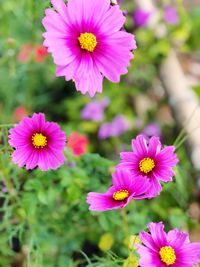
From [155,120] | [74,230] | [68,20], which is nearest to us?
[68,20]

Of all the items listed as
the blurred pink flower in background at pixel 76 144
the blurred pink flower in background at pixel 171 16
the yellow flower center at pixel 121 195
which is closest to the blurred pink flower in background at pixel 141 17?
the blurred pink flower in background at pixel 171 16

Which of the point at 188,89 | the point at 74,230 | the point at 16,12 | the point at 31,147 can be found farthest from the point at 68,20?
the point at 188,89

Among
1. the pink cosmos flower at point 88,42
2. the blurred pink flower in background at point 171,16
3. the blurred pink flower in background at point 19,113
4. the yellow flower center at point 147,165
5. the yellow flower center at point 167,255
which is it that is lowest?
the yellow flower center at point 167,255

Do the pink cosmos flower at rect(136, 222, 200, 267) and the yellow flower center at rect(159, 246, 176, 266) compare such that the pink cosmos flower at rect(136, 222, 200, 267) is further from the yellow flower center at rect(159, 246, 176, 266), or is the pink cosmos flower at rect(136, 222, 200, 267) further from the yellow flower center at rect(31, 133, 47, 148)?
the yellow flower center at rect(31, 133, 47, 148)

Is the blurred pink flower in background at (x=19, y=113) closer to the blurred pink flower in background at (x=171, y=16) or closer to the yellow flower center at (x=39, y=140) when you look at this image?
the blurred pink flower in background at (x=171, y=16)

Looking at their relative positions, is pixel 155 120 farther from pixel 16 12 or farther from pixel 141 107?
pixel 16 12

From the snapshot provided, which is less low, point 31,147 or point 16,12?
point 16,12

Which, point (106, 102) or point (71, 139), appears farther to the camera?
point (106, 102)
